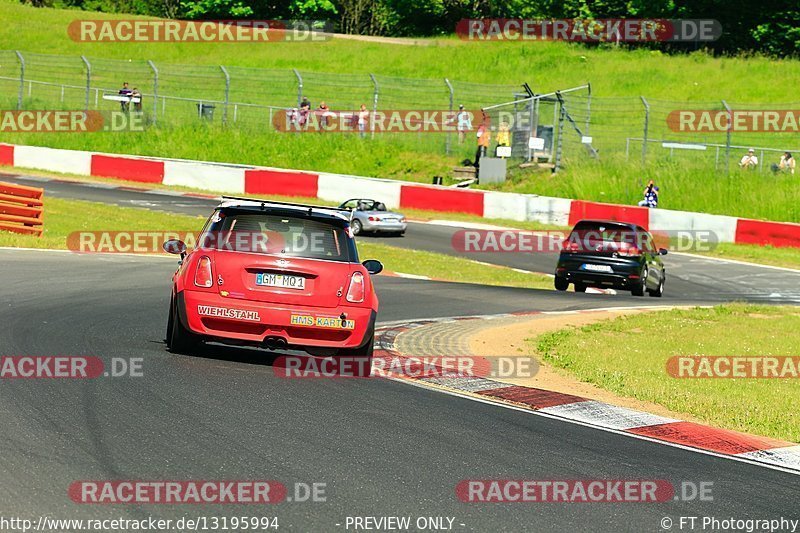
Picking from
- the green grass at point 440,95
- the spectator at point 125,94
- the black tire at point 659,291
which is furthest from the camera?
the spectator at point 125,94

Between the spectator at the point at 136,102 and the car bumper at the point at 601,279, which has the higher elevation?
the spectator at the point at 136,102

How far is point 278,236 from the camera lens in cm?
1044

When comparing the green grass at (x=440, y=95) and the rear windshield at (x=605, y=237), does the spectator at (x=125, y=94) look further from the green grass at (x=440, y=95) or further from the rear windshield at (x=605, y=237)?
the rear windshield at (x=605, y=237)

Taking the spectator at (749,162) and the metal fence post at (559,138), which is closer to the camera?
the spectator at (749,162)

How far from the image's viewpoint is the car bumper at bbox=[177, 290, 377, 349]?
32.8 ft

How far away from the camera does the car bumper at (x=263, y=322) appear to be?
1000 cm

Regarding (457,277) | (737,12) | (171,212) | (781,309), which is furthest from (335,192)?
(737,12)

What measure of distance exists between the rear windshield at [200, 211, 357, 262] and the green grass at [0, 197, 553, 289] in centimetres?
1151

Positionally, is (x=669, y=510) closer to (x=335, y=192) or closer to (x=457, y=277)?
(x=457, y=277)

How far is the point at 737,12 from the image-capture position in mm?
64062

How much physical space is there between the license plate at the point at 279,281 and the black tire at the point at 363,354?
2.32ft

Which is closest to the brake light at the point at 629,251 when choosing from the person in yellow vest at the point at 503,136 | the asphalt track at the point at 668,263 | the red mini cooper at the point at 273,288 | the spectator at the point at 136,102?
the asphalt track at the point at 668,263

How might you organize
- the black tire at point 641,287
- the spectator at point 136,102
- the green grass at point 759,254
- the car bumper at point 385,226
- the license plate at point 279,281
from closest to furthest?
the license plate at point 279,281, the black tire at point 641,287, the green grass at point 759,254, the car bumper at point 385,226, the spectator at point 136,102

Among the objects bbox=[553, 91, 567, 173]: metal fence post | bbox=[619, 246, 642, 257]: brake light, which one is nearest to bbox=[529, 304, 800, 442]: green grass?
bbox=[619, 246, 642, 257]: brake light
